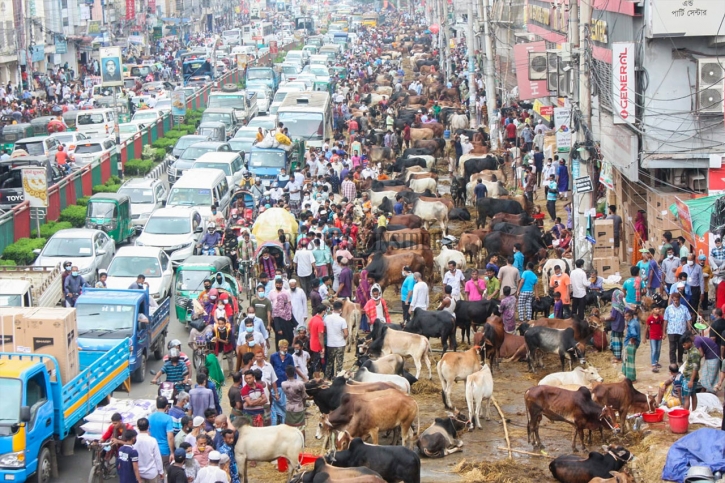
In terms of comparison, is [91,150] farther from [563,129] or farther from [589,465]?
[589,465]

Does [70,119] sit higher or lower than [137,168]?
higher

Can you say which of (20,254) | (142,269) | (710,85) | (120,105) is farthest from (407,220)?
(120,105)

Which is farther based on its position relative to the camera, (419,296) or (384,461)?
(419,296)

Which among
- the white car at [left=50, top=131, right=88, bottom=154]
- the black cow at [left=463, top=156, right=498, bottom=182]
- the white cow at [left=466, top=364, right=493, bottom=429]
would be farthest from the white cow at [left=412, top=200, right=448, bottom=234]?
the white car at [left=50, top=131, right=88, bottom=154]

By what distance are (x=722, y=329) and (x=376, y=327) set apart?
5.45m

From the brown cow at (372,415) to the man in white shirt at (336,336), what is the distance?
9.29 ft

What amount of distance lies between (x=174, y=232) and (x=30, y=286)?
6.73 m

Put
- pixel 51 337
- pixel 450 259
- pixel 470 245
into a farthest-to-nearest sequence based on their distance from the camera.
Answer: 1. pixel 470 245
2. pixel 450 259
3. pixel 51 337

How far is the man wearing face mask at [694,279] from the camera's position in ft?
66.0

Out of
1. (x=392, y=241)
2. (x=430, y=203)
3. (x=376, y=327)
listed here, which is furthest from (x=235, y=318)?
(x=430, y=203)

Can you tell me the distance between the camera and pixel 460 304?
2136 centimetres

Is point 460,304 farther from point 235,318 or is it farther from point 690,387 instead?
point 690,387

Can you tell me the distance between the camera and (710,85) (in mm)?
24422

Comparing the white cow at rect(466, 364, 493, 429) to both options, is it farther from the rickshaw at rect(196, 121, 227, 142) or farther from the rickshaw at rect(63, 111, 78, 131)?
the rickshaw at rect(63, 111, 78, 131)
